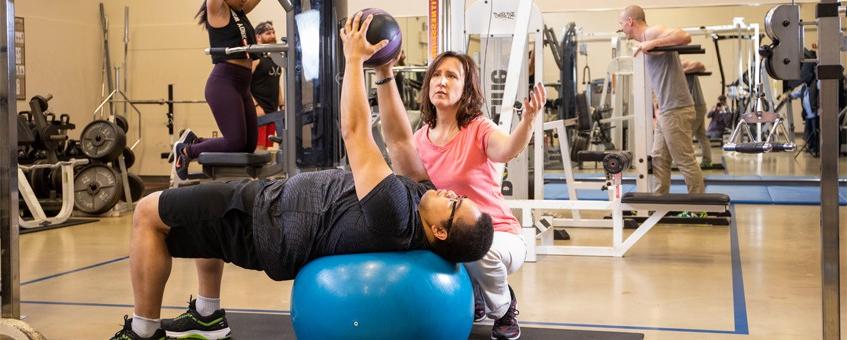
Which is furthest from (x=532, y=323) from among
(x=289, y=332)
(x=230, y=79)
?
(x=230, y=79)

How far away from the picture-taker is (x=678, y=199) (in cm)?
457

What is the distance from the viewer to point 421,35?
27.4 feet

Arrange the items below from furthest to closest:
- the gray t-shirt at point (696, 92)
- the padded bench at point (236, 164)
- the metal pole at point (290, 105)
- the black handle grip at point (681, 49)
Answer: the gray t-shirt at point (696, 92) < the black handle grip at point (681, 49) < the padded bench at point (236, 164) < the metal pole at point (290, 105)

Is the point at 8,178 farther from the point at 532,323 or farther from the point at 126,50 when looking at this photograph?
the point at 126,50

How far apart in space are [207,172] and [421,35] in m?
4.60

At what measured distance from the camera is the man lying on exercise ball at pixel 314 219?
230 cm

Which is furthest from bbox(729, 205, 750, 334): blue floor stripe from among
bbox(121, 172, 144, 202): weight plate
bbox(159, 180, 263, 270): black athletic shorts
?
bbox(121, 172, 144, 202): weight plate

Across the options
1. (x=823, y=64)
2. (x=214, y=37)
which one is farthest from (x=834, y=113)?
(x=214, y=37)

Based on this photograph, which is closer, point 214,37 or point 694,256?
point 214,37

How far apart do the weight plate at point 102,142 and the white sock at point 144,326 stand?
14.1 ft

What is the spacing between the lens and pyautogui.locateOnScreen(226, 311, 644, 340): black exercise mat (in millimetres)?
2873

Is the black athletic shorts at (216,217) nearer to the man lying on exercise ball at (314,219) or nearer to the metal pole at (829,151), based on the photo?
the man lying on exercise ball at (314,219)

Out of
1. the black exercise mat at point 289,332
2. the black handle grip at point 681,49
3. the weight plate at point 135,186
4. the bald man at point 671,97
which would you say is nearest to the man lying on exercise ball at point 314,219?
the black exercise mat at point 289,332

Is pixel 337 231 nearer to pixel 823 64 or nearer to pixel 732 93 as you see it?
pixel 823 64
